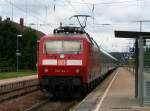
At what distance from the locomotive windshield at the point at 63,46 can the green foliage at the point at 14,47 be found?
57659 mm

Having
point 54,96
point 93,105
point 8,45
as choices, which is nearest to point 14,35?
point 8,45

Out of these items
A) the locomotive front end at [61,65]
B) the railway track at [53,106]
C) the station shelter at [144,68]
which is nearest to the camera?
the station shelter at [144,68]

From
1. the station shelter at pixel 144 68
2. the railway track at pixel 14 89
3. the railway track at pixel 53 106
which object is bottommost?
the railway track at pixel 53 106

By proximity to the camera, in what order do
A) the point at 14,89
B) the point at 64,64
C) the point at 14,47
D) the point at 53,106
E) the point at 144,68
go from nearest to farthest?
the point at 144,68 → the point at 53,106 → the point at 64,64 → the point at 14,89 → the point at 14,47

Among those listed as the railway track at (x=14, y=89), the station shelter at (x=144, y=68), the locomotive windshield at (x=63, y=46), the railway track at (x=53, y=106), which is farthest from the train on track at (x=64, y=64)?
the station shelter at (x=144, y=68)

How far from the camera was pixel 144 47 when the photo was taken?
68.3ft

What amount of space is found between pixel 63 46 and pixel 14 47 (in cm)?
6510

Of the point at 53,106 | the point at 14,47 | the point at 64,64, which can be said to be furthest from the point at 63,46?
the point at 14,47

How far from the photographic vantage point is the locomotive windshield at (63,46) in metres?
27.3

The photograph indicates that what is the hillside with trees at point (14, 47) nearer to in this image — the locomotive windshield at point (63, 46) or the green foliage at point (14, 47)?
the green foliage at point (14, 47)

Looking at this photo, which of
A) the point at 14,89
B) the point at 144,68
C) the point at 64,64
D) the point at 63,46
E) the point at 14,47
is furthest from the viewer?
the point at 14,47

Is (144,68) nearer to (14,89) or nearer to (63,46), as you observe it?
(63,46)

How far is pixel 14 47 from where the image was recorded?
3620 inches

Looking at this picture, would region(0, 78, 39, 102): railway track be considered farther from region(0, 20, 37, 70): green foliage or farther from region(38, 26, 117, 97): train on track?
region(0, 20, 37, 70): green foliage
